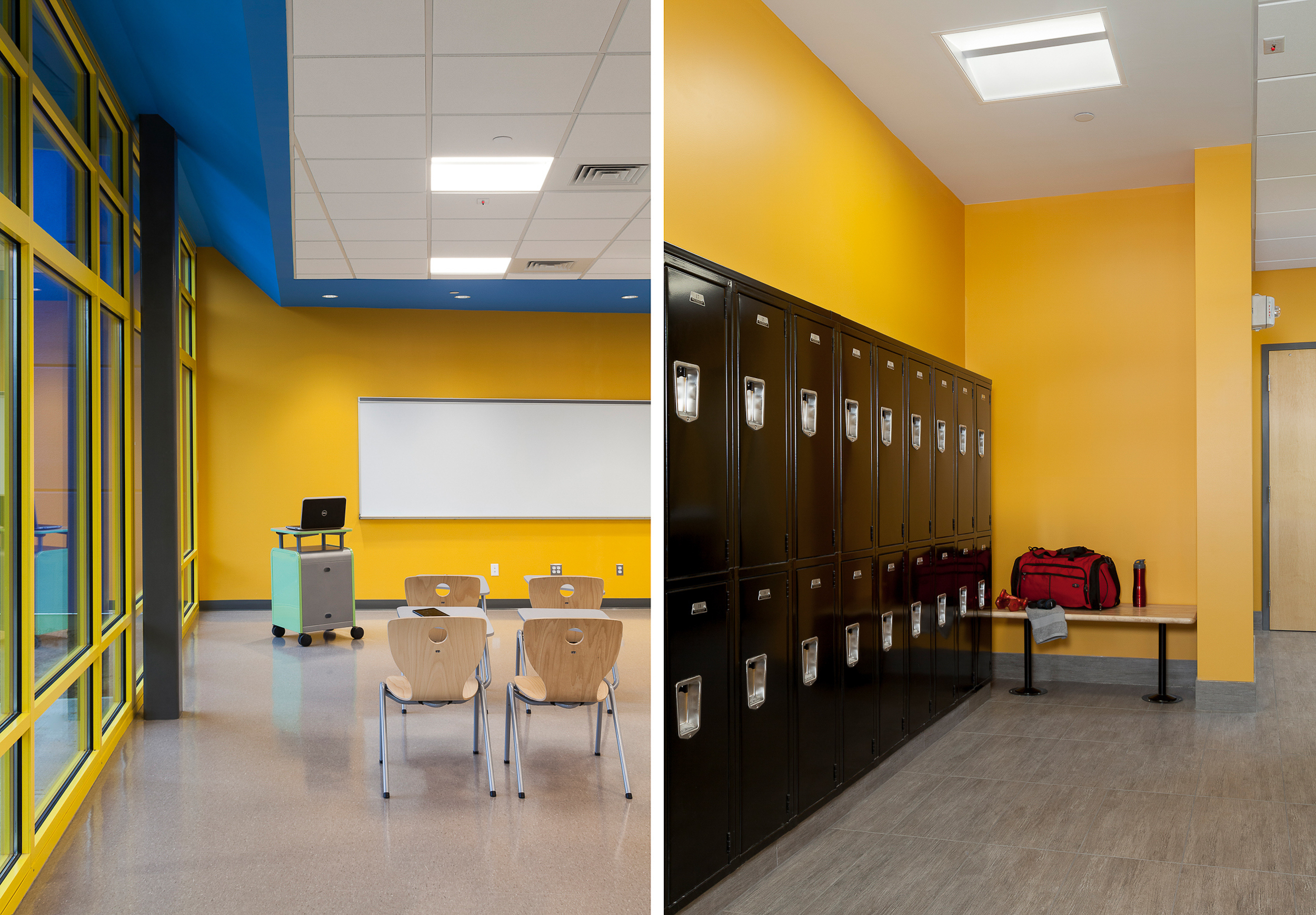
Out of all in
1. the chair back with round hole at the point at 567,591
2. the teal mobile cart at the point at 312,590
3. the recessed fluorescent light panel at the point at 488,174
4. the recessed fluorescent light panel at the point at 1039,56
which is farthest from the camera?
the teal mobile cart at the point at 312,590

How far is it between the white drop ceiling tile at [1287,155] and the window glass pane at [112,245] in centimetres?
623

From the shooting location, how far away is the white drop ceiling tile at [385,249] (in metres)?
7.06

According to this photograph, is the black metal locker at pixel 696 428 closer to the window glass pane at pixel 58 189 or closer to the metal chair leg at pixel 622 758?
the metal chair leg at pixel 622 758

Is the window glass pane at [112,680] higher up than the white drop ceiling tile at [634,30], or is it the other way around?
the white drop ceiling tile at [634,30]

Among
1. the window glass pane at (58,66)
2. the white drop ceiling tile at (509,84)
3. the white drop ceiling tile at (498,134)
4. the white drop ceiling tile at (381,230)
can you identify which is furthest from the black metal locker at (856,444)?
the white drop ceiling tile at (381,230)

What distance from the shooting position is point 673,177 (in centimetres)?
301

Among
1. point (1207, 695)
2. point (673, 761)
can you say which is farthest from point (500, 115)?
point (1207, 695)

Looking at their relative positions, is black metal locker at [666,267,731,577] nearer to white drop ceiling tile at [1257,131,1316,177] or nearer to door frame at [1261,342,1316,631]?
white drop ceiling tile at [1257,131,1316,177]

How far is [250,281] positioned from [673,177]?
793 cm

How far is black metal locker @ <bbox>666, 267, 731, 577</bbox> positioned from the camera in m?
2.84

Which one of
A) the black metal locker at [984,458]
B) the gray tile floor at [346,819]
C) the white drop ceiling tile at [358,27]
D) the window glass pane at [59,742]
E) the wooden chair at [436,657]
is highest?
the white drop ceiling tile at [358,27]

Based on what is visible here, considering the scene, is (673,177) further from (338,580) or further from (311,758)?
(338,580)

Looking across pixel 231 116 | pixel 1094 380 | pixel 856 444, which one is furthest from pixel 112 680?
pixel 1094 380

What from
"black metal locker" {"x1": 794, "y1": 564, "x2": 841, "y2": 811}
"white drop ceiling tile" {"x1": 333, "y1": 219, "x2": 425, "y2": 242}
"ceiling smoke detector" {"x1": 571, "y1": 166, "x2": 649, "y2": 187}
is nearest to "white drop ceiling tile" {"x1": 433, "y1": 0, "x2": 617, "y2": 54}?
"ceiling smoke detector" {"x1": 571, "y1": 166, "x2": 649, "y2": 187}
